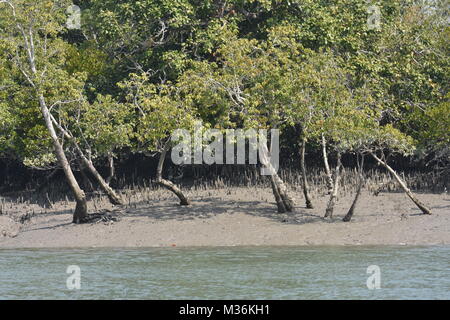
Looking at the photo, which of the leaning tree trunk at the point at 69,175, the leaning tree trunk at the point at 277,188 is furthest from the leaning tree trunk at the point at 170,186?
the leaning tree trunk at the point at 277,188

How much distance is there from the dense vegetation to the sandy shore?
2.59ft

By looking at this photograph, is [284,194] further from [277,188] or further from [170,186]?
[170,186]

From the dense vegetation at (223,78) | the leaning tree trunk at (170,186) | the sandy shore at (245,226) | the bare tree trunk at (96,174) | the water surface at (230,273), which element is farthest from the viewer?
the bare tree trunk at (96,174)

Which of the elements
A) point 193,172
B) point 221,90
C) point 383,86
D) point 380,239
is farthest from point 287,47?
point 193,172

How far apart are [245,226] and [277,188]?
5.90 feet

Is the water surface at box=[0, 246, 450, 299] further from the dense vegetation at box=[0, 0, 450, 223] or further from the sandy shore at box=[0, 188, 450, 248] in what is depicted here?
the dense vegetation at box=[0, 0, 450, 223]

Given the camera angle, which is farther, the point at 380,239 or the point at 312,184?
the point at 312,184

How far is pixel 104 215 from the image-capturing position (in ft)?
99.6

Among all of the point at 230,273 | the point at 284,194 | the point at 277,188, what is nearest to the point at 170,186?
the point at 277,188

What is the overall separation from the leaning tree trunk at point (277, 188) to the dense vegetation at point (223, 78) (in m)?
0.07

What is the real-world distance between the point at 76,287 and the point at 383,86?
51.3 ft

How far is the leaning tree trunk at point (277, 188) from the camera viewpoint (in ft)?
96.6

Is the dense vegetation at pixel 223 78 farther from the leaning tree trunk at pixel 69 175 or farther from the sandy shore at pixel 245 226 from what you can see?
the sandy shore at pixel 245 226

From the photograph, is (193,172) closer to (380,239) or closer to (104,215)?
(104,215)
